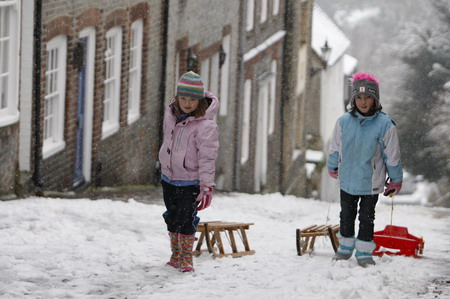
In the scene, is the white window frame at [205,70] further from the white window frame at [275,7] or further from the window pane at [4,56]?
the window pane at [4,56]

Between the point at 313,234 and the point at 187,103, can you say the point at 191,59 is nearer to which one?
the point at 313,234

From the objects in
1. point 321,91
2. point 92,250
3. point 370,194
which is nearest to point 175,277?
point 92,250

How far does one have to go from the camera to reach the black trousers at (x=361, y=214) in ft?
26.9

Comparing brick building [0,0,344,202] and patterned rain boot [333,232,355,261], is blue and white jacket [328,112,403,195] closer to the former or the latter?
patterned rain boot [333,232,355,261]

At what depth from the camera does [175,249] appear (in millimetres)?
8031

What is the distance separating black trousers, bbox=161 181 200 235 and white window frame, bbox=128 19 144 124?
8.26 m

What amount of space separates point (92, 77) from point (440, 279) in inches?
303

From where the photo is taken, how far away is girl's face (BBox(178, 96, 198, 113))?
7.70 meters

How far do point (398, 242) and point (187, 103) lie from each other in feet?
8.01

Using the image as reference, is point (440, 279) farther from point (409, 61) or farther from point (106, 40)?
point (409, 61)

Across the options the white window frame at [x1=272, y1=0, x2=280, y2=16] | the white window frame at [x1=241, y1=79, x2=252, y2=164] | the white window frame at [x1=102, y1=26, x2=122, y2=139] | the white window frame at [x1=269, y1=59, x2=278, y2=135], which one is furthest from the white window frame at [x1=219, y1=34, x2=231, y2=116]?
the white window frame at [x1=102, y1=26, x2=122, y2=139]

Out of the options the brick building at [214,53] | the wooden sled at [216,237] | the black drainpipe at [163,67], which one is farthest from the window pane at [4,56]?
the brick building at [214,53]

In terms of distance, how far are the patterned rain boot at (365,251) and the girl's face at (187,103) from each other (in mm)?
1823

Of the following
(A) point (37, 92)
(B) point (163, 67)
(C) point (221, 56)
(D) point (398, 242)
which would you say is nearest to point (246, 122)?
(C) point (221, 56)
